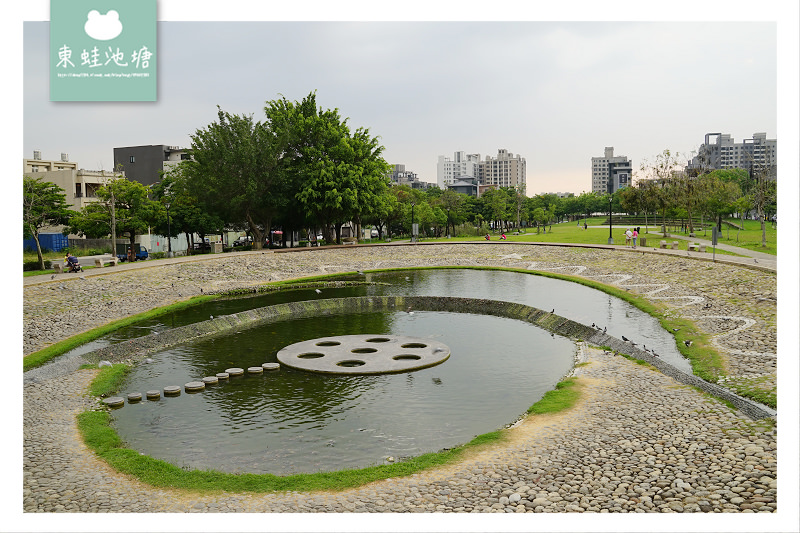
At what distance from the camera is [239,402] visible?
1794 cm

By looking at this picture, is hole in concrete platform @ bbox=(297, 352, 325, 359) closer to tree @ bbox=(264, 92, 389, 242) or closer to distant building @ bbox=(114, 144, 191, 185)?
tree @ bbox=(264, 92, 389, 242)

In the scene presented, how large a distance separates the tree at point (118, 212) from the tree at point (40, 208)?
3.87 meters

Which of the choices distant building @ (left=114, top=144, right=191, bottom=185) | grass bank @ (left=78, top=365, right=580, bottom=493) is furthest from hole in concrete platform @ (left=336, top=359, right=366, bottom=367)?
distant building @ (left=114, top=144, right=191, bottom=185)

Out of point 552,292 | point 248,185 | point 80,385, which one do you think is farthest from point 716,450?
point 248,185

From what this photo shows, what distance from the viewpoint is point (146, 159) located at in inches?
3233

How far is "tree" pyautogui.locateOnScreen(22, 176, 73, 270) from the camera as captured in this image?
40.6 metres

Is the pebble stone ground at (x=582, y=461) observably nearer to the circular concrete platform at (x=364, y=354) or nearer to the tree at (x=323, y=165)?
the circular concrete platform at (x=364, y=354)

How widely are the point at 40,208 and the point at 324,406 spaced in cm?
3434

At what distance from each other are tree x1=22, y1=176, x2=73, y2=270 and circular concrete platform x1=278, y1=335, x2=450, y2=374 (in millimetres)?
26100

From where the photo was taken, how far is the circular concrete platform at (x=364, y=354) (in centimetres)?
2112

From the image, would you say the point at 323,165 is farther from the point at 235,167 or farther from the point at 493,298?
the point at 493,298

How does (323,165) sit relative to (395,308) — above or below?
above

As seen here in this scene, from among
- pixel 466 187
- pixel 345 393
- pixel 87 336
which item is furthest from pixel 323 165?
pixel 466 187
